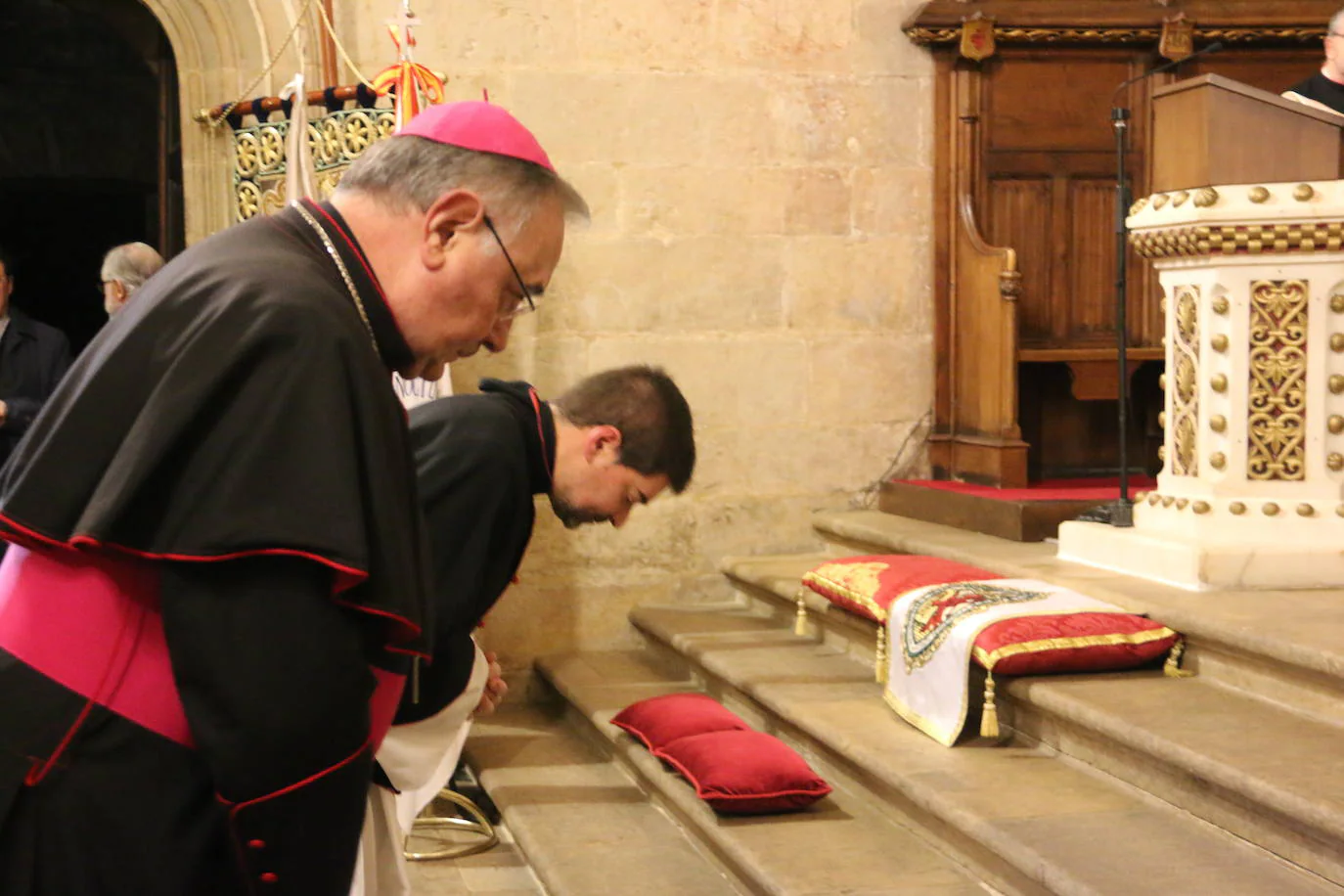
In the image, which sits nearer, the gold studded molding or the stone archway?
the gold studded molding

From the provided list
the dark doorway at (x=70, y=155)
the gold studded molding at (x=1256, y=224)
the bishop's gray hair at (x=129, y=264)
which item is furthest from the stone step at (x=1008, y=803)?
the dark doorway at (x=70, y=155)

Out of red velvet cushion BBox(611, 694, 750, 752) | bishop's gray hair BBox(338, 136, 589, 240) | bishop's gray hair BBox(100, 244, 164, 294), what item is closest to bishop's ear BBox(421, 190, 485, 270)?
bishop's gray hair BBox(338, 136, 589, 240)

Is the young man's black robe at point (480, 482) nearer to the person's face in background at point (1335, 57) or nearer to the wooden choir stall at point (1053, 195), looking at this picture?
the person's face in background at point (1335, 57)

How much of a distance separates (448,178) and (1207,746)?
98.0 inches

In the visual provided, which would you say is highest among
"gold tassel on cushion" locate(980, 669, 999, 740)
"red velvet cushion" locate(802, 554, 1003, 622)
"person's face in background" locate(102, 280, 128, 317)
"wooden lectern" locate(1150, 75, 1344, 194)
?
"wooden lectern" locate(1150, 75, 1344, 194)

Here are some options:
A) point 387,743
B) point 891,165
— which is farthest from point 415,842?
point 891,165

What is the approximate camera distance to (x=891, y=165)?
22.0ft

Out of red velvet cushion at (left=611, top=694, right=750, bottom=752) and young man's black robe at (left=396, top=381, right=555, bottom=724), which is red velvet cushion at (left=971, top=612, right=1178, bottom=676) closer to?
red velvet cushion at (left=611, top=694, right=750, bottom=752)

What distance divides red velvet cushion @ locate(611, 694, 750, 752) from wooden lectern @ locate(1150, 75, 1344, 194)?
2.05 m

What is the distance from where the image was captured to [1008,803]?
3600 millimetres

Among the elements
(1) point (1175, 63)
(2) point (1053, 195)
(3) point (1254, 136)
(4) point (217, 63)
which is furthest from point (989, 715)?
(4) point (217, 63)

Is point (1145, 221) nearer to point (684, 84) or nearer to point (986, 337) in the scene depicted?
point (986, 337)

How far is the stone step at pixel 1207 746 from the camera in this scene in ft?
10.1

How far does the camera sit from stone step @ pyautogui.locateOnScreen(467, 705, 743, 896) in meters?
4.12
